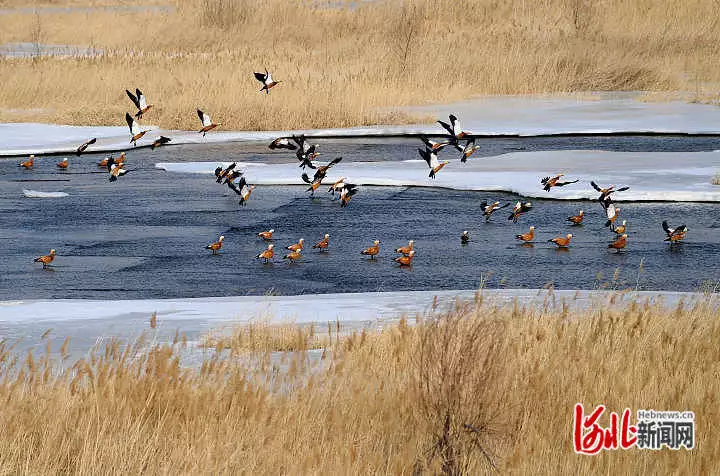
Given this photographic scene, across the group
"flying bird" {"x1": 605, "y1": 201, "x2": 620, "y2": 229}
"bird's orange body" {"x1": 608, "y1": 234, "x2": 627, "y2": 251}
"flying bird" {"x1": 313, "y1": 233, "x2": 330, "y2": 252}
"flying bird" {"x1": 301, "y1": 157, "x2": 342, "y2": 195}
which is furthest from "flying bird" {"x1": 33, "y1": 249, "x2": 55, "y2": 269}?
"flying bird" {"x1": 605, "y1": 201, "x2": 620, "y2": 229}

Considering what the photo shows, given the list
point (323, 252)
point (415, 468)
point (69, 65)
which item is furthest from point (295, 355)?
point (69, 65)

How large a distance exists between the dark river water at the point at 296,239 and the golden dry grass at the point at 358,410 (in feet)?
11.8

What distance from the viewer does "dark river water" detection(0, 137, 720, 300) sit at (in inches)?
533

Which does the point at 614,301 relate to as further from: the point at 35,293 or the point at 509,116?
the point at 509,116

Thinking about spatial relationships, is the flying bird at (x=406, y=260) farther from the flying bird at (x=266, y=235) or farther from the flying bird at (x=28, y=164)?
the flying bird at (x=28, y=164)

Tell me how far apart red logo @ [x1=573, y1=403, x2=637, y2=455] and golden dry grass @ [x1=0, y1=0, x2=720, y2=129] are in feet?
79.3

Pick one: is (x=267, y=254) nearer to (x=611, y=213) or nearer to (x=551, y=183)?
(x=611, y=213)

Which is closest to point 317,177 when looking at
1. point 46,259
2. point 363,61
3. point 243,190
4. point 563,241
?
point 243,190

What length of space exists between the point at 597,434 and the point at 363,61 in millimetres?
32658

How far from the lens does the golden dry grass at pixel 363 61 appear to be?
1271 inches

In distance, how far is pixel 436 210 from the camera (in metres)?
19.1

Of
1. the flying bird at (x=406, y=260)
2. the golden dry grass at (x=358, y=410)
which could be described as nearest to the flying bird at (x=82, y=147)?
the flying bird at (x=406, y=260)

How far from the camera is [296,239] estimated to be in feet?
54.1

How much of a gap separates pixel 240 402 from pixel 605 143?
70.4 ft
